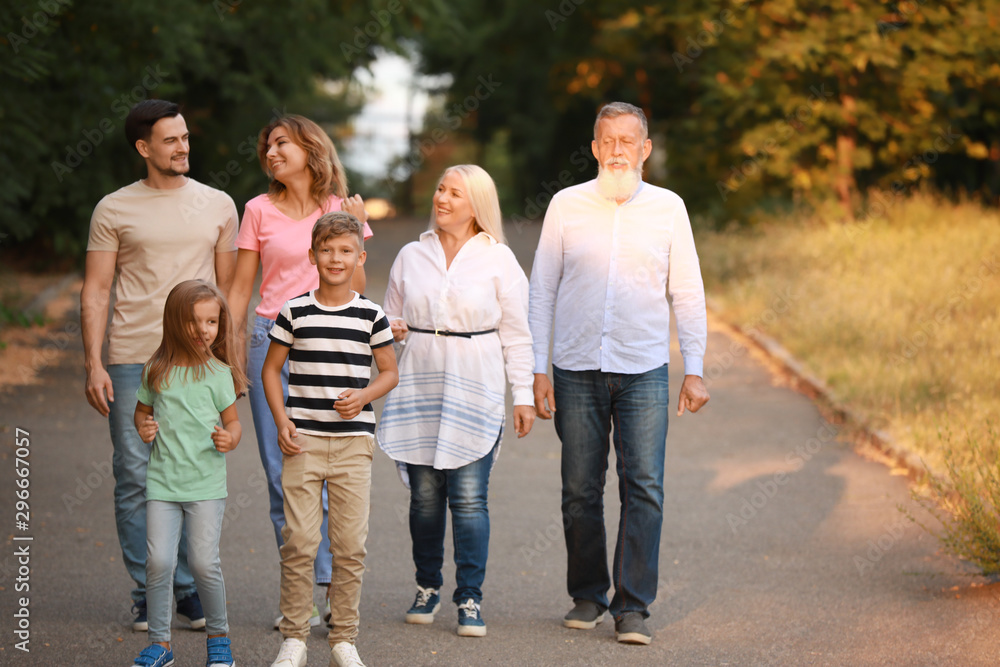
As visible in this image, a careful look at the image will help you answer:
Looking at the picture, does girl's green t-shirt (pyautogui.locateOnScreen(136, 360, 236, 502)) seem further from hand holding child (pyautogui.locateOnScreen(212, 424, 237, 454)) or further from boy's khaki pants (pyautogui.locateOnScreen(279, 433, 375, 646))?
boy's khaki pants (pyautogui.locateOnScreen(279, 433, 375, 646))

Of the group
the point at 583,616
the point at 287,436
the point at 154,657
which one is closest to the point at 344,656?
the point at 154,657

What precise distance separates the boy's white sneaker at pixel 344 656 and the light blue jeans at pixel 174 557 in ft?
1.39

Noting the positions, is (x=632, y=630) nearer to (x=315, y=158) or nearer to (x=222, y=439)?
(x=222, y=439)

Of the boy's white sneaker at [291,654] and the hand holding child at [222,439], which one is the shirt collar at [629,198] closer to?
the hand holding child at [222,439]

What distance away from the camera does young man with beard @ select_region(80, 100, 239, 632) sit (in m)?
4.72

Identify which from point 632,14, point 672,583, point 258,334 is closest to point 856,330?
point 672,583

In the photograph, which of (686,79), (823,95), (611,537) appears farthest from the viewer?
(686,79)

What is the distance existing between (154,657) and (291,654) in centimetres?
49

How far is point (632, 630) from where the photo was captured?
15.8ft

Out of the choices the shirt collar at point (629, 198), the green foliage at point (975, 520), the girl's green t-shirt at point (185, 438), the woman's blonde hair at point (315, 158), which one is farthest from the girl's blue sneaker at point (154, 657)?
the green foliage at point (975, 520)

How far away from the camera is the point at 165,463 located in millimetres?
4176

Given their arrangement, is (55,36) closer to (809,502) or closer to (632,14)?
(809,502)

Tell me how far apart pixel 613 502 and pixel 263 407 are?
3.22 meters

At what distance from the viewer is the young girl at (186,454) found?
4156mm
